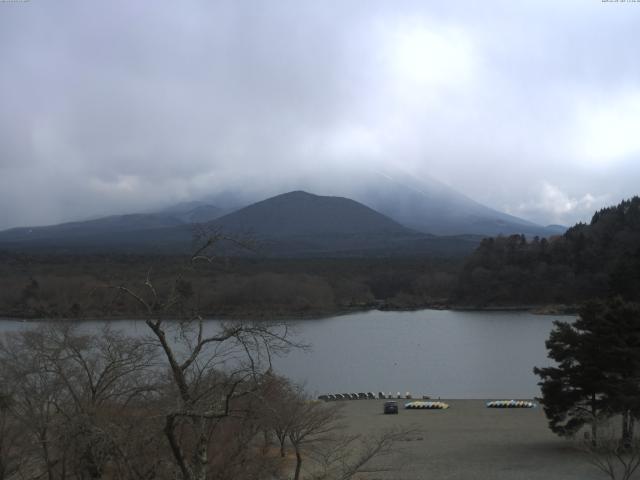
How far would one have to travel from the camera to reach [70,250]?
72.1 m

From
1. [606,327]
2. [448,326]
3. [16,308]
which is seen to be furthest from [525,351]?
[16,308]

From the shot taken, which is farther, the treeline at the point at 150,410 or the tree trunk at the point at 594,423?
the tree trunk at the point at 594,423

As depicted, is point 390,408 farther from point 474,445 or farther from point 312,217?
point 312,217

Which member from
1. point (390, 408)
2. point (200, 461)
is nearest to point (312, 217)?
point (390, 408)

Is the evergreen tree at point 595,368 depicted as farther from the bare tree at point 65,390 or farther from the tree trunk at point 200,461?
the tree trunk at point 200,461

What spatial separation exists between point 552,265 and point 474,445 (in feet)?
128

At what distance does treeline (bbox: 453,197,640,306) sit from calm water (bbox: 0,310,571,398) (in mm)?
8530


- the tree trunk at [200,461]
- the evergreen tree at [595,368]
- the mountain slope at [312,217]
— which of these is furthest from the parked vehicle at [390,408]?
the mountain slope at [312,217]

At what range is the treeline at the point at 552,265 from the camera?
48000mm

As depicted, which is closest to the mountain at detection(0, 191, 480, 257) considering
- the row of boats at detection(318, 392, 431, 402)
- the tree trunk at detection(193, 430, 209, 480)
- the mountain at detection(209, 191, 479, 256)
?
the mountain at detection(209, 191, 479, 256)

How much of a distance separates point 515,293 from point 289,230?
5769 cm

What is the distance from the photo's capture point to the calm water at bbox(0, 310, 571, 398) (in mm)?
22062

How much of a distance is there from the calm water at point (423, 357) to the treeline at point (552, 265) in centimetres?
853

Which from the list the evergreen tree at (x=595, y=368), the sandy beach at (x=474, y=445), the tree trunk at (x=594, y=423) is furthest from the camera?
the evergreen tree at (x=595, y=368)
